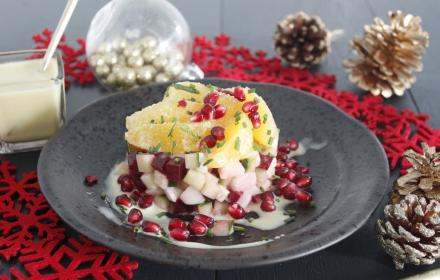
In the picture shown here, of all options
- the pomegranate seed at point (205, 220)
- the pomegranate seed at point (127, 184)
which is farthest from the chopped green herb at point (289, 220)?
the pomegranate seed at point (127, 184)

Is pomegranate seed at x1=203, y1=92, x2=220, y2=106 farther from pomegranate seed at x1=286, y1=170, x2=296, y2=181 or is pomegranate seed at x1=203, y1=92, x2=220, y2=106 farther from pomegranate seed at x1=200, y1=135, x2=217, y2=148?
pomegranate seed at x1=286, y1=170, x2=296, y2=181

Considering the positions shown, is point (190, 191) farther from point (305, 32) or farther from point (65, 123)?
point (305, 32)

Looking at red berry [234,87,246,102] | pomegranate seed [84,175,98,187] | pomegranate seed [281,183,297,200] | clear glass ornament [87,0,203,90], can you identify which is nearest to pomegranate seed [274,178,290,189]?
pomegranate seed [281,183,297,200]

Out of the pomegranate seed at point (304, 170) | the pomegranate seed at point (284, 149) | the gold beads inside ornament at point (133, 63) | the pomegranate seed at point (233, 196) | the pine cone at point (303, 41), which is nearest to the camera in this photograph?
the pomegranate seed at point (233, 196)

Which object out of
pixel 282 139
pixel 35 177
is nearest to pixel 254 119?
pixel 282 139

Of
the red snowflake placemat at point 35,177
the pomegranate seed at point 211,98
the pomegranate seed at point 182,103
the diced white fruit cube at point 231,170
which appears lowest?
the red snowflake placemat at point 35,177

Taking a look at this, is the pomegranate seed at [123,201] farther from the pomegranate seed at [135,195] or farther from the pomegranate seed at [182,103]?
the pomegranate seed at [182,103]
